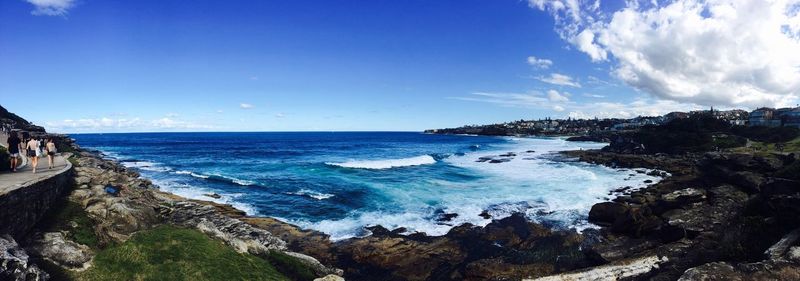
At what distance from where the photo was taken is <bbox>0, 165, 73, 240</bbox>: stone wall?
10852mm

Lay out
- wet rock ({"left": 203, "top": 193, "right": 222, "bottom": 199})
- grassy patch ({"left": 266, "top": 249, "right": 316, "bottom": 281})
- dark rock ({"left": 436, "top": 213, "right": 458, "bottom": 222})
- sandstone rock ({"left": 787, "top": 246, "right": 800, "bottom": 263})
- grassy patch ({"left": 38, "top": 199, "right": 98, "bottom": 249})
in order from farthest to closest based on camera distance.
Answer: wet rock ({"left": 203, "top": 193, "right": 222, "bottom": 199})
dark rock ({"left": 436, "top": 213, "right": 458, "bottom": 222})
grassy patch ({"left": 266, "top": 249, "right": 316, "bottom": 281})
grassy patch ({"left": 38, "top": 199, "right": 98, "bottom": 249})
sandstone rock ({"left": 787, "top": 246, "right": 800, "bottom": 263})

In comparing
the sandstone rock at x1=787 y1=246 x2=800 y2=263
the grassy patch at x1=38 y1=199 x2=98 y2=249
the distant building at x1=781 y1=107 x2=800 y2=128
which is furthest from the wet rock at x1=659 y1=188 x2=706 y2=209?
the distant building at x1=781 y1=107 x2=800 y2=128

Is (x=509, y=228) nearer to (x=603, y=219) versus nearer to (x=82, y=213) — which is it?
(x=603, y=219)

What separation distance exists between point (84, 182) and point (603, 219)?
26.5 meters

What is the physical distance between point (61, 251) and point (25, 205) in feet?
7.75

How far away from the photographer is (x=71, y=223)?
1281 cm

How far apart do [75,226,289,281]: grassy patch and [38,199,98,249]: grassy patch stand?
114 centimetres

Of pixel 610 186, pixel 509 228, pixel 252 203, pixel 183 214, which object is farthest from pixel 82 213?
pixel 610 186

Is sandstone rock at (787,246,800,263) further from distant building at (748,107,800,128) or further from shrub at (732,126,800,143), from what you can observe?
distant building at (748,107,800,128)

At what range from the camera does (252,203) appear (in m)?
28.9

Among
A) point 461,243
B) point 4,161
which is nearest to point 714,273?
point 461,243

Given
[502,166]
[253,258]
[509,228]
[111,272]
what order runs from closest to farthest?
1. [111,272]
2. [253,258]
3. [509,228]
4. [502,166]

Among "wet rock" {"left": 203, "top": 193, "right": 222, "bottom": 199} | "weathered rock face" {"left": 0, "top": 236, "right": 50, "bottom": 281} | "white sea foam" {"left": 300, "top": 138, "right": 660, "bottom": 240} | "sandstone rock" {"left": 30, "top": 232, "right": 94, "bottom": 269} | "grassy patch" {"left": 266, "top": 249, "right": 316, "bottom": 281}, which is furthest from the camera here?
"wet rock" {"left": 203, "top": 193, "right": 222, "bottom": 199}

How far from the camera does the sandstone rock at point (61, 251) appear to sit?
10.8 metres
